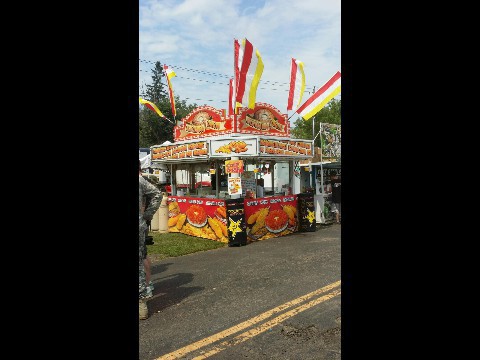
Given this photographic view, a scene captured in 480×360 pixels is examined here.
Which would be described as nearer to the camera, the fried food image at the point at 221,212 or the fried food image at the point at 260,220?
the fried food image at the point at 221,212

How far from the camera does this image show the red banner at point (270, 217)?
9.74 metres

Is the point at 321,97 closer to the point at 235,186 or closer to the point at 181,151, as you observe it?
the point at 235,186

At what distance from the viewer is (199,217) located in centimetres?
1028

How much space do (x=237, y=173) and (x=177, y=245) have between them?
246 cm

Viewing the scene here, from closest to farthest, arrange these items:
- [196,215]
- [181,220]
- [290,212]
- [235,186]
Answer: [235,186]
[196,215]
[290,212]
[181,220]

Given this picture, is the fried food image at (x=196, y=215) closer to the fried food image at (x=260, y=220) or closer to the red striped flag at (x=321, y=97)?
the fried food image at (x=260, y=220)

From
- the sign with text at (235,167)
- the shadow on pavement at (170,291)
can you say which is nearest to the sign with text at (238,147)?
the sign with text at (235,167)

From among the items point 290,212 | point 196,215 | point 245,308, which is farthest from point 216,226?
point 245,308
